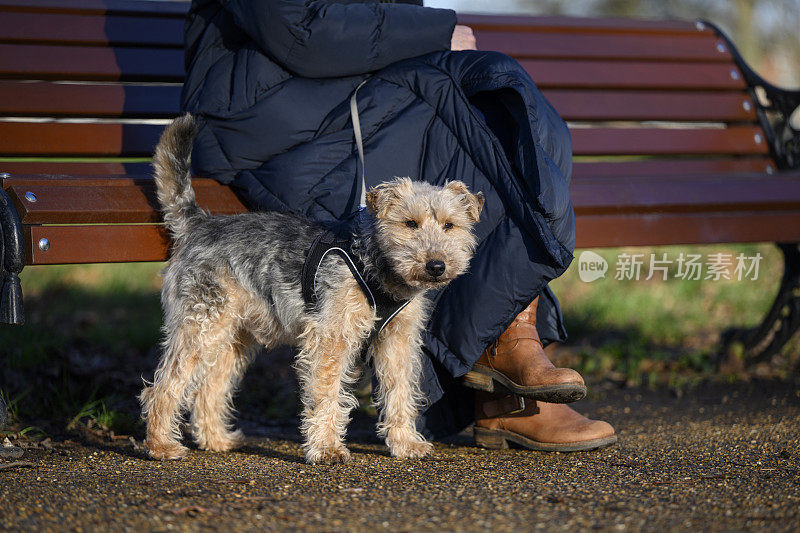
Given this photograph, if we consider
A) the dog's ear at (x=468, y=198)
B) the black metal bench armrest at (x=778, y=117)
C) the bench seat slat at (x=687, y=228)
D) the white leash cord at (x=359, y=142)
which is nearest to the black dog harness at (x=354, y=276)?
the white leash cord at (x=359, y=142)

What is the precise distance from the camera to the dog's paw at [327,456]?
12.7ft

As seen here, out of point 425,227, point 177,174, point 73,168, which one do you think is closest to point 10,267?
point 177,174

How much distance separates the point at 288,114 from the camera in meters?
4.31

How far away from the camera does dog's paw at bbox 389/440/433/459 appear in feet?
13.3

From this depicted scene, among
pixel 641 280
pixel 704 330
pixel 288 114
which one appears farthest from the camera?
pixel 641 280

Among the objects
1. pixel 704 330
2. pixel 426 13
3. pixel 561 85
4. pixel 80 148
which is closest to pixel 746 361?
pixel 704 330

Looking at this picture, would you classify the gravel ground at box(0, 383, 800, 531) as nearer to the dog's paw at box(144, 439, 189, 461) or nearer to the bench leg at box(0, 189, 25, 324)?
the dog's paw at box(144, 439, 189, 461)

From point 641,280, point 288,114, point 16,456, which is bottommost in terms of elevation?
point 641,280

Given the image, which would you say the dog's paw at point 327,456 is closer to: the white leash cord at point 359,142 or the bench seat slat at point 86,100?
the white leash cord at point 359,142

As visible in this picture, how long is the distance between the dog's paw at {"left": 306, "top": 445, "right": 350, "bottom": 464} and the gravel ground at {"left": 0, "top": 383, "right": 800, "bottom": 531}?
71mm

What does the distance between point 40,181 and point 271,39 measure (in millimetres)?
1322

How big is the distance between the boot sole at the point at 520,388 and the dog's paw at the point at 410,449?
0.38 m

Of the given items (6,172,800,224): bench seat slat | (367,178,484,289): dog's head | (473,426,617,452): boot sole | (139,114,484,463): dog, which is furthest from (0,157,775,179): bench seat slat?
(473,426,617,452): boot sole

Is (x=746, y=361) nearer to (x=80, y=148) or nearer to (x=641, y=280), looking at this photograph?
(x=641, y=280)
